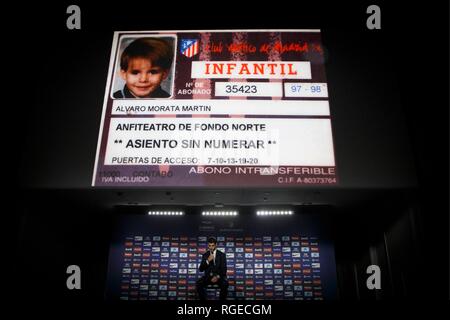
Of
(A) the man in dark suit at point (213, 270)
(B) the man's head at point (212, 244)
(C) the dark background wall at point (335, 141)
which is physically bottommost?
(A) the man in dark suit at point (213, 270)

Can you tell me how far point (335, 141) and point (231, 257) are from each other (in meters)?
1.13

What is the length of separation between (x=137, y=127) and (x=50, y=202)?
82 centimetres

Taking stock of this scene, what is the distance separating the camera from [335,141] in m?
2.69

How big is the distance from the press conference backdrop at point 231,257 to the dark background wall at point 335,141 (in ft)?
0.72

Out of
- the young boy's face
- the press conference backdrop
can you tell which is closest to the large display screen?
the young boy's face

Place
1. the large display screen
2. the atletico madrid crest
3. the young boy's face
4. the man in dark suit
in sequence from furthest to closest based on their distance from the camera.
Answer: the atletico madrid crest
the young boy's face
the man in dark suit
the large display screen

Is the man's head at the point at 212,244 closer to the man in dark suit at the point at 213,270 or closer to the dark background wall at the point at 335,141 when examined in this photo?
the man in dark suit at the point at 213,270

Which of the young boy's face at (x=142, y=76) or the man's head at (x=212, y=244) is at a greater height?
the young boy's face at (x=142, y=76)

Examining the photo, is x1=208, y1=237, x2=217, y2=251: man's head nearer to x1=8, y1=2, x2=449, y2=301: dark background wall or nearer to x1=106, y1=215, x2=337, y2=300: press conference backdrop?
x1=106, y1=215, x2=337, y2=300: press conference backdrop

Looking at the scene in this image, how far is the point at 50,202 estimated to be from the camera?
2760 mm

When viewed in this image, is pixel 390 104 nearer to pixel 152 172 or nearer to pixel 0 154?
pixel 152 172

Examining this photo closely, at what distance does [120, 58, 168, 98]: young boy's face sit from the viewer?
2.85 metres

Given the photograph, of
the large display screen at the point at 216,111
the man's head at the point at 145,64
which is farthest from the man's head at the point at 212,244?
the man's head at the point at 145,64

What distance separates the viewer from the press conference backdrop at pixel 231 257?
9.11ft
